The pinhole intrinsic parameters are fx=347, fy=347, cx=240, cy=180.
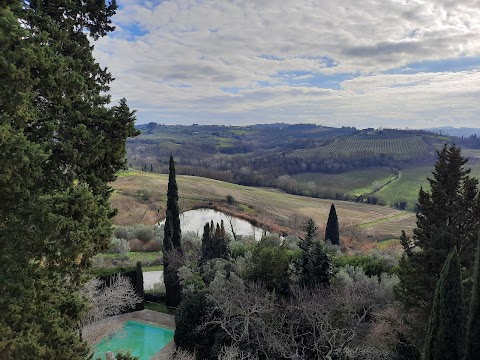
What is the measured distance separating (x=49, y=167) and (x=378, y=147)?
128529mm

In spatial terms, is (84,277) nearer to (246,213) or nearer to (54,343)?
(54,343)

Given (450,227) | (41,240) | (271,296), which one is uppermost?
(41,240)

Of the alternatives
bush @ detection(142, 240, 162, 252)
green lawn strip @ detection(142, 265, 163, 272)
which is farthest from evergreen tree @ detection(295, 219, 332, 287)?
bush @ detection(142, 240, 162, 252)

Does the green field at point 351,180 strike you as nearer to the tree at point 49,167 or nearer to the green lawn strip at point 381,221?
the green lawn strip at point 381,221

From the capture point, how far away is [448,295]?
33.4 ft

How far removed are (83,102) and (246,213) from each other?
54454 millimetres

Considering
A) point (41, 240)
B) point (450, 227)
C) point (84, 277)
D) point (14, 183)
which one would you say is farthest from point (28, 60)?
point (450, 227)

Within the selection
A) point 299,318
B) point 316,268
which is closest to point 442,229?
point 316,268

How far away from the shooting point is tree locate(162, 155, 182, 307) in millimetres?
24922

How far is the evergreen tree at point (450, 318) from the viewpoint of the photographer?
1005 centimetres

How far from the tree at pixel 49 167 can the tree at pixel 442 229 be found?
502 inches

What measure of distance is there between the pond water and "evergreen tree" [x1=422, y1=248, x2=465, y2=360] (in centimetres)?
4205

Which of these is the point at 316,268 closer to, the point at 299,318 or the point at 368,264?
the point at 299,318

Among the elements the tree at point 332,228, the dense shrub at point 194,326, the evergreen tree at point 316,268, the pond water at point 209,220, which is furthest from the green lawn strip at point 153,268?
the evergreen tree at point 316,268
